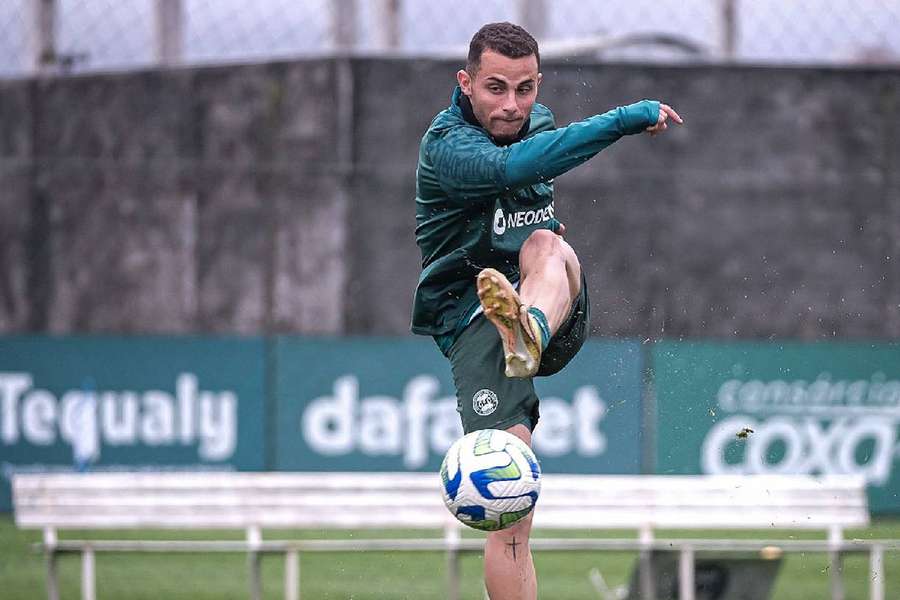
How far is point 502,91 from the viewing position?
546 cm

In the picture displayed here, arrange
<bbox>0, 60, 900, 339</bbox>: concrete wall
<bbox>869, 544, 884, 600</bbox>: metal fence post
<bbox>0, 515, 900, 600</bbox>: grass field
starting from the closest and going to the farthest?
1. <bbox>869, 544, 884, 600</bbox>: metal fence post
2. <bbox>0, 515, 900, 600</bbox>: grass field
3. <bbox>0, 60, 900, 339</bbox>: concrete wall

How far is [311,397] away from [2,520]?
2.56 meters

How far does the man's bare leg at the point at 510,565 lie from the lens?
5285 mm

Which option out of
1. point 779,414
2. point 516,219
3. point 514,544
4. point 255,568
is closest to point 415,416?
point 779,414

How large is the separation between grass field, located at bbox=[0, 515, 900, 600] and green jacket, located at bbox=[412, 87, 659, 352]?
3879 millimetres

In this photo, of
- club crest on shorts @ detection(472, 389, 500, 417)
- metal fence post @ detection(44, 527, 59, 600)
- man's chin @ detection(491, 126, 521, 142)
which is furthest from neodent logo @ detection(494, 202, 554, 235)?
metal fence post @ detection(44, 527, 59, 600)

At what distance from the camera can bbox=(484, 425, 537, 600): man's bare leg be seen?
17.3 ft

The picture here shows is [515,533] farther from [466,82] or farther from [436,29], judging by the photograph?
[436,29]

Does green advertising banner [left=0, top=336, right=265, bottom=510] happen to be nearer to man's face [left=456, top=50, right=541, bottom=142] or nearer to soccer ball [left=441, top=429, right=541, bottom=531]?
man's face [left=456, top=50, right=541, bottom=142]

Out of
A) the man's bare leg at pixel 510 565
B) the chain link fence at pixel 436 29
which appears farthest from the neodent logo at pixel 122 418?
the man's bare leg at pixel 510 565

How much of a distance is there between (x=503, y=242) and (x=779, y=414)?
6320 mm

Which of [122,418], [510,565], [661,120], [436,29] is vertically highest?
[436,29]

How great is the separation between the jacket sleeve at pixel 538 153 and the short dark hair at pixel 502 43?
1.04ft

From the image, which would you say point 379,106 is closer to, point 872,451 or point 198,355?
point 198,355
